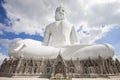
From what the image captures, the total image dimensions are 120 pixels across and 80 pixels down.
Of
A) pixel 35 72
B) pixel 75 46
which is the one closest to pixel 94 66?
pixel 75 46

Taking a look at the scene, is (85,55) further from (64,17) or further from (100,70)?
(64,17)

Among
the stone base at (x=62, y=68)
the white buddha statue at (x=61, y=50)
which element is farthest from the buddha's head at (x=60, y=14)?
the stone base at (x=62, y=68)

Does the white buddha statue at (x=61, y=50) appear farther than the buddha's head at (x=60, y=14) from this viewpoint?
No

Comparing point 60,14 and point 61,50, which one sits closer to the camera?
point 61,50

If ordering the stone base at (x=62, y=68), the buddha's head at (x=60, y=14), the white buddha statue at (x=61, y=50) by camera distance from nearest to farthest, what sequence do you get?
the stone base at (x=62, y=68) → the white buddha statue at (x=61, y=50) → the buddha's head at (x=60, y=14)

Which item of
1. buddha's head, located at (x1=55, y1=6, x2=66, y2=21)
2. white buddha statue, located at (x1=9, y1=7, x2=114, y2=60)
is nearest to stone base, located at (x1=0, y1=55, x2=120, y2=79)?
white buddha statue, located at (x1=9, y1=7, x2=114, y2=60)

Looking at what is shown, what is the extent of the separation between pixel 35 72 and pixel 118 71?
12.3 metres

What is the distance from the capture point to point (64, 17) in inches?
1096

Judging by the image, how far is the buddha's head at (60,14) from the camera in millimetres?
27531

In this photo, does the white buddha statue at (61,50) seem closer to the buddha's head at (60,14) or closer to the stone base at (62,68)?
the stone base at (62,68)

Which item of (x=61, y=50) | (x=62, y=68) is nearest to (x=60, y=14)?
(x=61, y=50)

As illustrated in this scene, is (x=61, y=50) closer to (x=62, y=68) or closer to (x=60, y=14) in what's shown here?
(x=62, y=68)

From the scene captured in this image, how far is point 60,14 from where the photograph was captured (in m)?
27.6

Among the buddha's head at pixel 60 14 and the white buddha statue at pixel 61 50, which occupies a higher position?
the buddha's head at pixel 60 14
